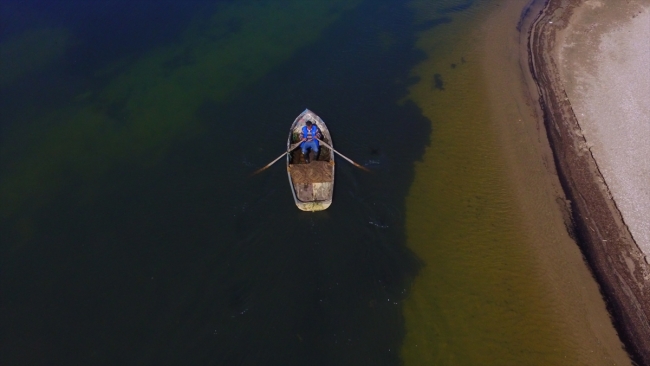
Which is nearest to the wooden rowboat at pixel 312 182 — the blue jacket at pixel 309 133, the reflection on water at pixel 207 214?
the reflection on water at pixel 207 214

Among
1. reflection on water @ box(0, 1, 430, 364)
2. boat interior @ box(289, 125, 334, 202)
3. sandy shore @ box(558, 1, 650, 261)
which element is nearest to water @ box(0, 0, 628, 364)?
reflection on water @ box(0, 1, 430, 364)

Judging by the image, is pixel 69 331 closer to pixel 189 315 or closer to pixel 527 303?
pixel 189 315

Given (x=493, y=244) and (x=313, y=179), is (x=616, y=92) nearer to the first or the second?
(x=493, y=244)

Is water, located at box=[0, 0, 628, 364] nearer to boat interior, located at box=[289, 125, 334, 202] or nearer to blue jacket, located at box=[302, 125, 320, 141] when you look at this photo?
boat interior, located at box=[289, 125, 334, 202]

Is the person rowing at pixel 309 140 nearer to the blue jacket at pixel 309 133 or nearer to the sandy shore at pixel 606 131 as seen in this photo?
the blue jacket at pixel 309 133

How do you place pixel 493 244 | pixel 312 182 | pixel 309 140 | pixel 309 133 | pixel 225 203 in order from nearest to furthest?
pixel 493 244
pixel 312 182
pixel 225 203
pixel 309 140
pixel 309 133

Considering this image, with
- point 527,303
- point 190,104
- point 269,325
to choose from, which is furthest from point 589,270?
point 190,104

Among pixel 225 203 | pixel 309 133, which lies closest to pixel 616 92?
pixel 309 133
